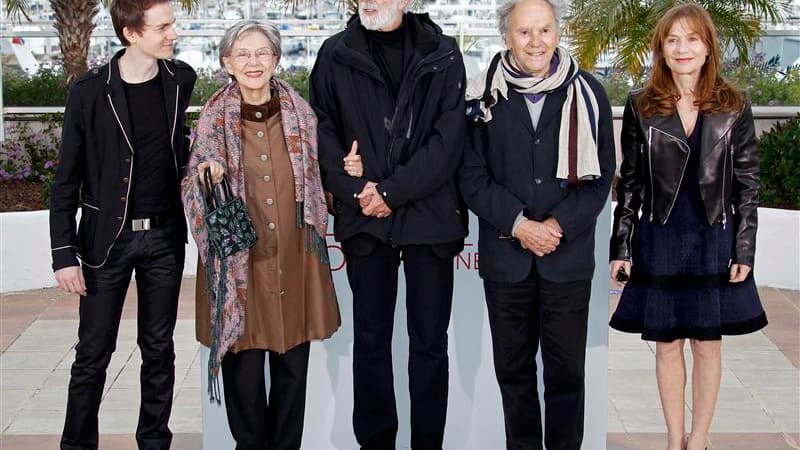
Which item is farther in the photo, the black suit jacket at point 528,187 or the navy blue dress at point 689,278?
the navy blue dress at point 689,278

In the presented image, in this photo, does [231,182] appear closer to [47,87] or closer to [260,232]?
[260,232]

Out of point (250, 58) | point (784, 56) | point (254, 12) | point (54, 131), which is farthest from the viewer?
point (254, 12)

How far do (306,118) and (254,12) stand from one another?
12826 mm

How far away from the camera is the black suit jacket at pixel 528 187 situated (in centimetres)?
443

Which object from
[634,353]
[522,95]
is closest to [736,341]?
[634,353]

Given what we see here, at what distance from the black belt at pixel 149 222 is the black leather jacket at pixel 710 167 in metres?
1.80

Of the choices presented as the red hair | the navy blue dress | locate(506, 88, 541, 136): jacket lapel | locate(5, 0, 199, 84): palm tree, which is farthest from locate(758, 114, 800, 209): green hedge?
locate(506, 88, 541, 136): jacket lapel

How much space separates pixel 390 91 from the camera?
445 centimetres

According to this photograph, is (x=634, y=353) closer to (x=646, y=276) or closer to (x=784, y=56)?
(x=646, y=276)

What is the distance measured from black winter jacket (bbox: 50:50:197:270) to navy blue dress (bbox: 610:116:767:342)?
74.9 inches

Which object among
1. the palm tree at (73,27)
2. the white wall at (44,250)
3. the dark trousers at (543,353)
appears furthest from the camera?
the palm tree at (73,27)

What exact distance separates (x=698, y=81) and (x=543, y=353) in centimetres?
124

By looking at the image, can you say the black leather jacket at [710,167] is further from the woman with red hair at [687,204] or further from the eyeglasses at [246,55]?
the eyeglasses at [246,55]

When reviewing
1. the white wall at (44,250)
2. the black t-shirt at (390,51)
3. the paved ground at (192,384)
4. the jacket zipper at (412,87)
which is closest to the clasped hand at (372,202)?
the jacket zipper at (412,87)
